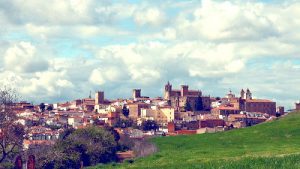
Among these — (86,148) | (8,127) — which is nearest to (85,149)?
(86,148)

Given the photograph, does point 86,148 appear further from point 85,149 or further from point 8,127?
point 8,127

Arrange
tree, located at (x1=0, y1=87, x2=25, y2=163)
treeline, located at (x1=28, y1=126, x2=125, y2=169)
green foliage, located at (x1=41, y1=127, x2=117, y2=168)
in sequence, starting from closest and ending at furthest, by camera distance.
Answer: tree, located at (x1=0, y1=87, x2=25, y2=163)
treeline, located at (x1=28, y1=126, x2=125, y2=169)
green foliage, located at (x1=41, y1=127, x2=117, y2=168)

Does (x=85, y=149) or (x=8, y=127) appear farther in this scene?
(x=85, y=149)

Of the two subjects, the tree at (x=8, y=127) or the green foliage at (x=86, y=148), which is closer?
the tree at (x=8, y=127)

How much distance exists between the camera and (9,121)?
40.9m

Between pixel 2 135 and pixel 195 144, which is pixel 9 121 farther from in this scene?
pixel 195 144

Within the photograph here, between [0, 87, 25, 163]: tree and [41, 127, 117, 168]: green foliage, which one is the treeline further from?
[0, 87, 25, 163]: tree

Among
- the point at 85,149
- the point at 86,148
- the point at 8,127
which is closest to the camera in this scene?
the point at 8,127

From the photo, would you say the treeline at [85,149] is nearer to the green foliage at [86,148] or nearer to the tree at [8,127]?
the green foliage at [86,148]

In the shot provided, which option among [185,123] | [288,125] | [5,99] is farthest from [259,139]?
[185,123]

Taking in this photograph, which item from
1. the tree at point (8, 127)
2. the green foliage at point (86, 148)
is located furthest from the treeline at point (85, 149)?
the tree at point (8, 127)

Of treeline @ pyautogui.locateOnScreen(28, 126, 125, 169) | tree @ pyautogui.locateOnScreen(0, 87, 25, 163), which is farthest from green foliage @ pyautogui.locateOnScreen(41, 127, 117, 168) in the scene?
tree @ pyautogui.locateOnScreen(0, 87, 25, 163)

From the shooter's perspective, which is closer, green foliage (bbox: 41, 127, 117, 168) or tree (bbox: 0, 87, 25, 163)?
tree (bbox: 0, 87, 25, 163)

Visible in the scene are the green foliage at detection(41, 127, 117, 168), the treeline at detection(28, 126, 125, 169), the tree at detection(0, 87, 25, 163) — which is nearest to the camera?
the tree at detection(0, 87, 25, 163)
